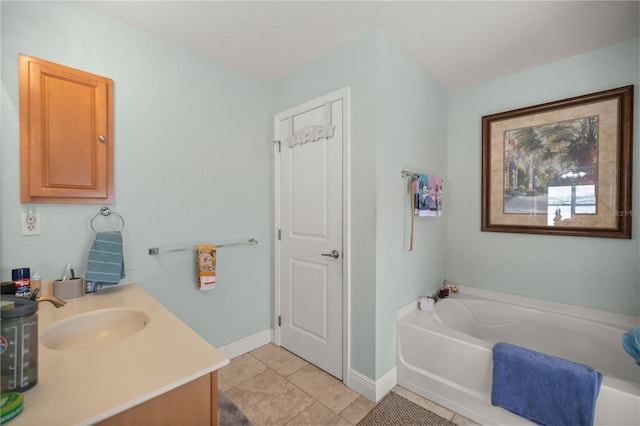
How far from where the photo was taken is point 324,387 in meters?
2.00

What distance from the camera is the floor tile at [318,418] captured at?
1.67 metres

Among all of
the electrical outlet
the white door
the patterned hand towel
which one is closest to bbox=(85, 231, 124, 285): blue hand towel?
the electrical outlet

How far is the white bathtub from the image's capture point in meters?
1.60

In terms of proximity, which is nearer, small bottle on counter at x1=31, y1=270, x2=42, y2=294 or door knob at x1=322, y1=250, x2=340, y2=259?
small bottle on counter at x1=31, y1=270, x2=42, y2=294

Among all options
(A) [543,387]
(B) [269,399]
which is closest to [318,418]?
(B) [269,399]

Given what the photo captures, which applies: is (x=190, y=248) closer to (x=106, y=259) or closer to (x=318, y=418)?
(x=106, y=259)

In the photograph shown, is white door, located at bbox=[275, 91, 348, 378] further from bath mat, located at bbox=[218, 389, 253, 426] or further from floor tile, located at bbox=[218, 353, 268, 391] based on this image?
bath mat, located at bbox=[218, 389, 253, 426]

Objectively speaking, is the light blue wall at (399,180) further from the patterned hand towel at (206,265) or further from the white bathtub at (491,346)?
the patterned hand towel at (206,265)

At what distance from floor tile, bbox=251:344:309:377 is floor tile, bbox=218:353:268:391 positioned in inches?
2.5

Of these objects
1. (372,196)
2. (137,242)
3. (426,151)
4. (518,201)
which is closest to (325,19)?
(372,196)

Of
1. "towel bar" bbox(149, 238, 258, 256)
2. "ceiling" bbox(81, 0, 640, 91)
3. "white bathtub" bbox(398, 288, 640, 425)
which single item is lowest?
"white bathtub" bbox(398, 288, 640, 425)

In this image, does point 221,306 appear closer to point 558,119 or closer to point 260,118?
point 260,118

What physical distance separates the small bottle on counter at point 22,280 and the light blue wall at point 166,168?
0.14 m

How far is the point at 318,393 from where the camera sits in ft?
6.35
